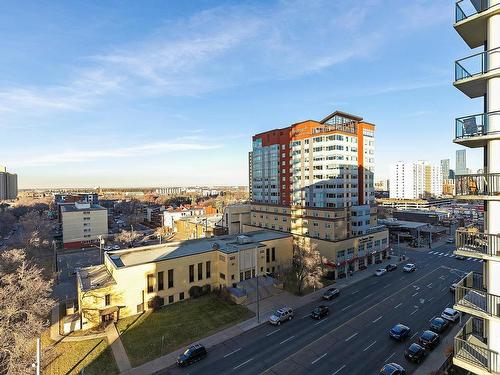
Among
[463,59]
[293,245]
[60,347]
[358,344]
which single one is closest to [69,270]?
[60,347]

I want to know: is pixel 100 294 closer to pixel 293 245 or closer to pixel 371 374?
pixel 371 374

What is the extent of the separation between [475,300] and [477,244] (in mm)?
3046

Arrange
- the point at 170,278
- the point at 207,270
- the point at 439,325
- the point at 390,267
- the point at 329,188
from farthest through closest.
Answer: the point at 390,267 → the point at 329,188 → the point at 207,270 → the point at 170,278 → the point at 439,325

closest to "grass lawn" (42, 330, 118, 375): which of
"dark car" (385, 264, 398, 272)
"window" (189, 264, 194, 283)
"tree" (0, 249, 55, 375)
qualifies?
"tree" (0, 249, 55, 375)

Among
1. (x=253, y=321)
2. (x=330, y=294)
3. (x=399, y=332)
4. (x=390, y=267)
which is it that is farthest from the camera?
(x=390, y=267)

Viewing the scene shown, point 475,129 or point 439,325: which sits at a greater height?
point 475,129

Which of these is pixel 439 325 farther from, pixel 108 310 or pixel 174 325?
pixel 108 310

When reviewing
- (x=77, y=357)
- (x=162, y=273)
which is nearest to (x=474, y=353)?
(x=77, y=357)

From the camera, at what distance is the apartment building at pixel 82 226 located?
305ft

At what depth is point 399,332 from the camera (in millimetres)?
32500

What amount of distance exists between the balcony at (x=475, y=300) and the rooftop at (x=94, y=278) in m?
42.1

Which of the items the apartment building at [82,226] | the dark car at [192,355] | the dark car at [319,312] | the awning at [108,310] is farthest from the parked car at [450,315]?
the apartment building at [82,226]

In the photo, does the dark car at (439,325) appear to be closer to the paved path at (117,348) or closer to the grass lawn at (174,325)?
the grass lawn at (174,325)

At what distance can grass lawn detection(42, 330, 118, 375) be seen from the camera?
92.2ft
